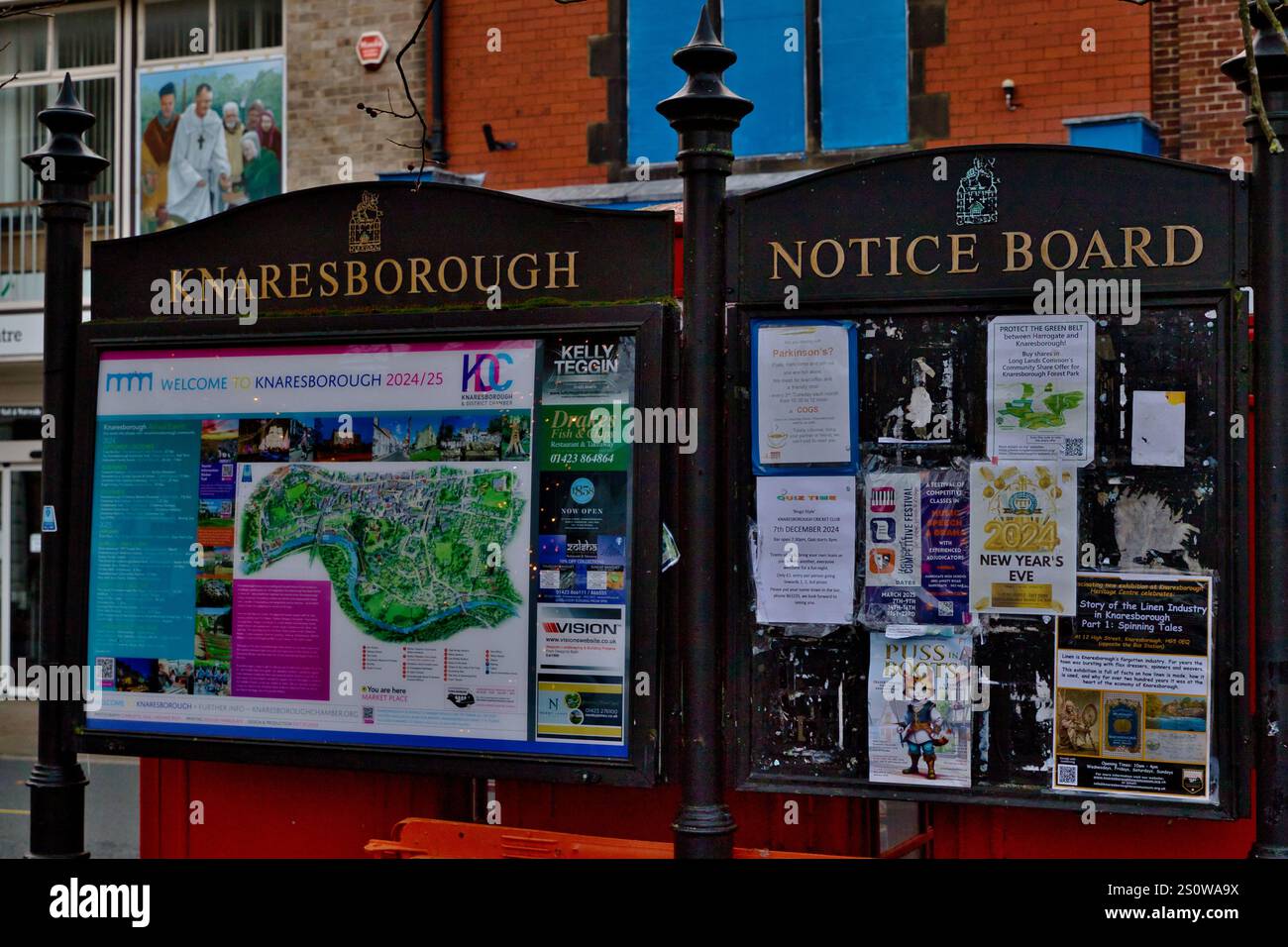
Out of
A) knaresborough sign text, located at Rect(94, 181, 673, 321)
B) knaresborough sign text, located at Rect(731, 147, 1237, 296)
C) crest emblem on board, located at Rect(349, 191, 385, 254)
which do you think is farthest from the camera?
crest emblem on board, located at Rect(349, 191, 385, 254)

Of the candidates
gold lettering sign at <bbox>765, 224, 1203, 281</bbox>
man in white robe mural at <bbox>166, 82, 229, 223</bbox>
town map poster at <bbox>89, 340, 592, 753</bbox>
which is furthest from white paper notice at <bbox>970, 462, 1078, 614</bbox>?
man in white robe mural at <bbox>166, 82, 229, 223</bbox>

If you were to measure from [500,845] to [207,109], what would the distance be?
1168cm

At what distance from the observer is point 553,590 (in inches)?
219

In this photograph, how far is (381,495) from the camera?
19.2ft

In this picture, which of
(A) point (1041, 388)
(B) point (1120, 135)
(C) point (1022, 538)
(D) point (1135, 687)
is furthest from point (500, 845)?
(B) point (1120, 135)

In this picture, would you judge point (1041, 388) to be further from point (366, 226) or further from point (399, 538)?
point (366, 226)

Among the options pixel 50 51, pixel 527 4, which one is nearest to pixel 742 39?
pixel 527 4

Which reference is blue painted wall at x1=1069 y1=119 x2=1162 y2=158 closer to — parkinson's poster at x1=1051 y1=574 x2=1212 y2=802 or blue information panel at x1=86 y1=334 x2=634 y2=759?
parkinson's poster at x1=1051 y1=574 x2=1212 y2=802

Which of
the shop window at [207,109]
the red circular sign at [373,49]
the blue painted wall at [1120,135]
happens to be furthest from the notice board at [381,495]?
the shop window at [207,109]

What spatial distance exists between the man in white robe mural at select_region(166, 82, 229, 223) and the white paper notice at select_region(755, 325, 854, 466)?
36.6 feet

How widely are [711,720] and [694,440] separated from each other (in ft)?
3.31

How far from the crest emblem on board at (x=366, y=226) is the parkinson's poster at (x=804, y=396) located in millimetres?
1684

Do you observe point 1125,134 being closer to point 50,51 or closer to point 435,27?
point 435,27

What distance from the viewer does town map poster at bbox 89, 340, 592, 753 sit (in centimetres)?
568
